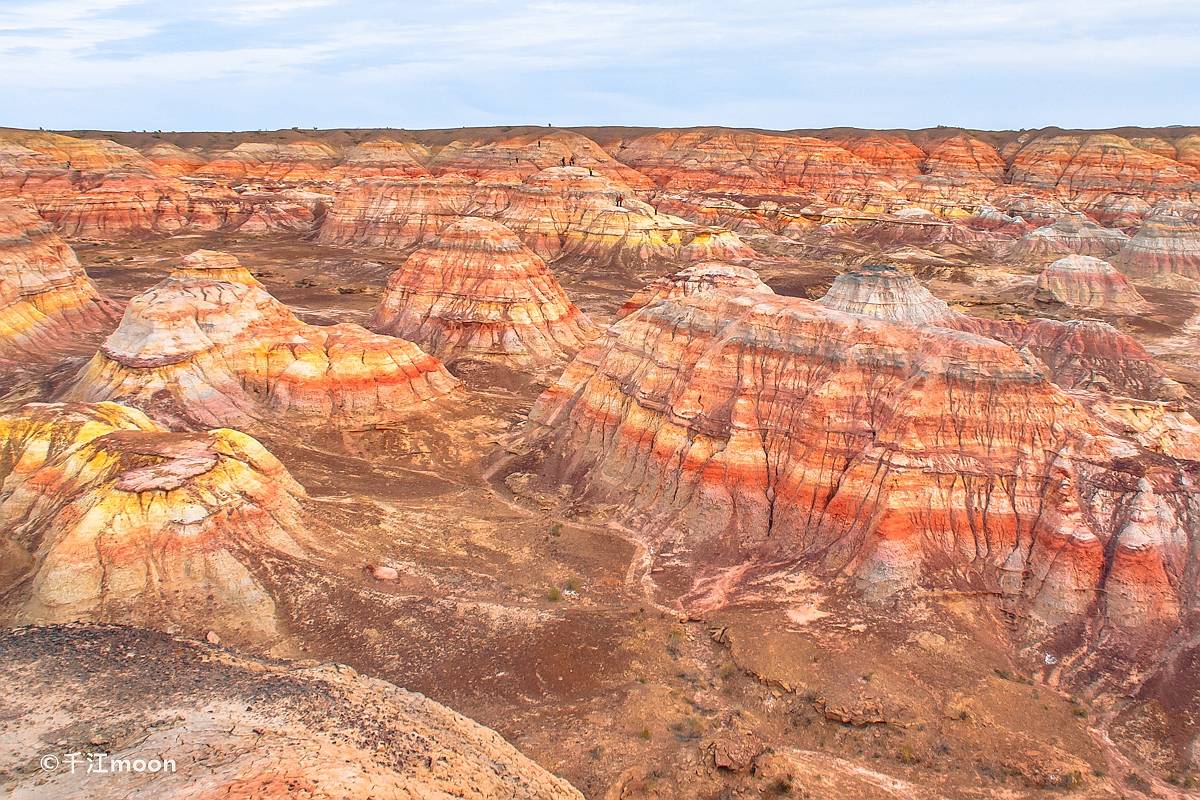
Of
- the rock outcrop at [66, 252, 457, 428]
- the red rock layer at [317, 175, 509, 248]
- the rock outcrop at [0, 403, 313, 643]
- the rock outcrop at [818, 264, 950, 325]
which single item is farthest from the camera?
the red rock layer at [317, 175, 509, 248]

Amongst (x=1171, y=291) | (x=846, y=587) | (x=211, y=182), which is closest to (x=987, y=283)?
(x=1171, y=291)

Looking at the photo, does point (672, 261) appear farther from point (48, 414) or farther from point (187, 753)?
point (187, 753)

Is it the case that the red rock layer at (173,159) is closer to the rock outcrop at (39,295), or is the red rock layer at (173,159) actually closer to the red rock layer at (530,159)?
the red rock layer at (530,159)

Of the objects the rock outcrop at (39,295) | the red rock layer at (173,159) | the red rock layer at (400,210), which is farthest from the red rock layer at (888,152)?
Answer: the red rock layer at (173,159)

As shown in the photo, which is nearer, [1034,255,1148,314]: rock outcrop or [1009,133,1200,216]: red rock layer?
[1034,255,1148,314]: rock outcrop

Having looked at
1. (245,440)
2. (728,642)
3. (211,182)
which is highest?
(211,182)

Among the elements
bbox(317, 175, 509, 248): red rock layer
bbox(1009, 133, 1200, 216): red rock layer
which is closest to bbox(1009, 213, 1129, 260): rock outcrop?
bbox(1009, 133, 1200, 216): red rock layer

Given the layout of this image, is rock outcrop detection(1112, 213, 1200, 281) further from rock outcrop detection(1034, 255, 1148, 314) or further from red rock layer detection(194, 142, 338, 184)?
red rock layer detection(194, 142, 338, 184)
